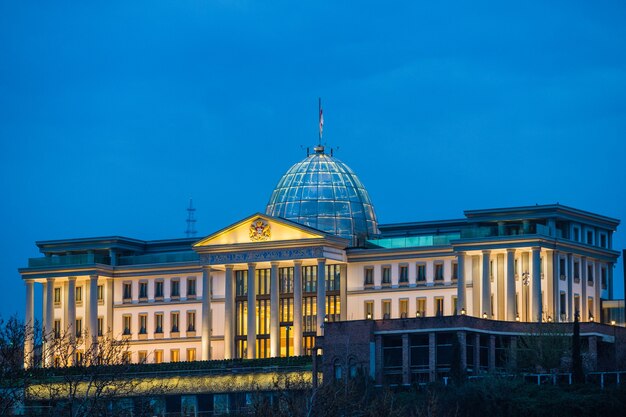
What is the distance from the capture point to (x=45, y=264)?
647ft

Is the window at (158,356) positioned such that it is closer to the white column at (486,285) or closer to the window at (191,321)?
the window at (191,321)

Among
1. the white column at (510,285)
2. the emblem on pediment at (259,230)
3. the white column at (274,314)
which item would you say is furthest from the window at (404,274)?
the emblem on pediment at (259,230)

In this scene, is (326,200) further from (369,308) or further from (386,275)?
(369,308)

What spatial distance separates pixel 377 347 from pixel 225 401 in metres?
15.6

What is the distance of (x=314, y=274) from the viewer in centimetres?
18312

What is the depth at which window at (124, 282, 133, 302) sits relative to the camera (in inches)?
7721

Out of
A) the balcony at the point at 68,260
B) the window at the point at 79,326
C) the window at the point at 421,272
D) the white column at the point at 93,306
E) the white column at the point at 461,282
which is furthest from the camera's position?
the balcony at the point at 68,260

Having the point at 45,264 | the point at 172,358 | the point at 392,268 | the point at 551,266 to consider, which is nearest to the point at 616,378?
the point at 551,266

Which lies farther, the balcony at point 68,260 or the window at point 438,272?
the balcony at point 68,260

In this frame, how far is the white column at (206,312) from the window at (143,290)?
35.3 feet

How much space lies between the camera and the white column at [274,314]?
181 m

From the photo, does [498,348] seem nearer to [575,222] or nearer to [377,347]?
[377,347]

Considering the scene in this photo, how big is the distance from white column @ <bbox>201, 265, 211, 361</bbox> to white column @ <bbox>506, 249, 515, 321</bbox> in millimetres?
31622

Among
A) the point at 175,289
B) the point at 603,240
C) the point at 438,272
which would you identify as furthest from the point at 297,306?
the point at 603,240
